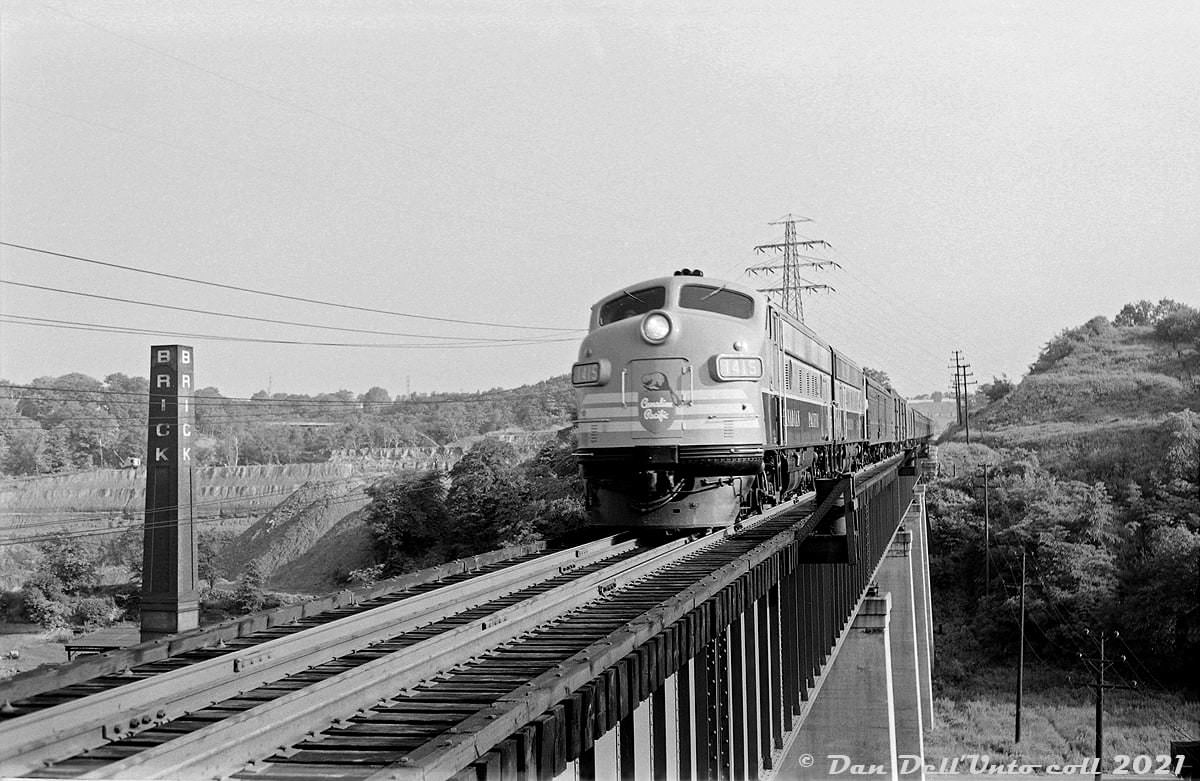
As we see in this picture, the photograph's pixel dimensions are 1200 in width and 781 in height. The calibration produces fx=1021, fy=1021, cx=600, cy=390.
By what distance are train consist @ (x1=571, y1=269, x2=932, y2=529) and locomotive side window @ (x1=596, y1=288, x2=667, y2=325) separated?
2cm

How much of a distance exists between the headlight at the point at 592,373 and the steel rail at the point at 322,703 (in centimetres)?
655

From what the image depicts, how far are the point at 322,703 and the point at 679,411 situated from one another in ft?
33.4

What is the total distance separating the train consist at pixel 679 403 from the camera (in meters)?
15.1

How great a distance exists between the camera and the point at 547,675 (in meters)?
5.50

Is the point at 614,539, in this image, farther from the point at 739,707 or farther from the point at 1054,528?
the point at 1054,528

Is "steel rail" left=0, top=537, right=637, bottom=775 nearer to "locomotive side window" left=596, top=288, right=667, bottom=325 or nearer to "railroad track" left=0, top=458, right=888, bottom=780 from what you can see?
"railroad track" left=0, top=458, right=888, bottom=780

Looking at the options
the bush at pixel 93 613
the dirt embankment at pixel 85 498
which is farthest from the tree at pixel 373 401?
the bush at pixel 93 613

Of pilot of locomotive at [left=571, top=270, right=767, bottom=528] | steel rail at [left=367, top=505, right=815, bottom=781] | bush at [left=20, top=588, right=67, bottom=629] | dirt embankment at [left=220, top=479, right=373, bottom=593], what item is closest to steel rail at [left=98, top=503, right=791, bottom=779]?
steel rail at [left=367, top=505, right=815, bottom=781]

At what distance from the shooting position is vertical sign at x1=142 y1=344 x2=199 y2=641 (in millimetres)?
14664

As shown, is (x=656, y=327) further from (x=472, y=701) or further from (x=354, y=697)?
(x=354, y=697)

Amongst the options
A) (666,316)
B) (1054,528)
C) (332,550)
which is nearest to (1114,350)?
(1054,528)

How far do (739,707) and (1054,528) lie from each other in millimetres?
45007

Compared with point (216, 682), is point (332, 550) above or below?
below

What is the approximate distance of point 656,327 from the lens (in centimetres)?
1541
